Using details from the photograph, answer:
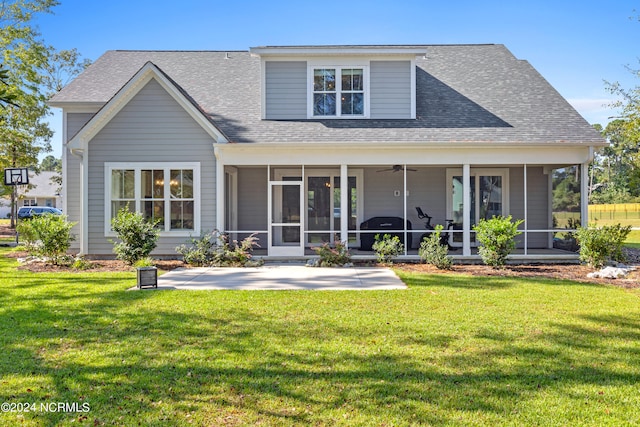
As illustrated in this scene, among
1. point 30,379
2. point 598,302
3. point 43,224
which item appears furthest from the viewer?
point 43,224

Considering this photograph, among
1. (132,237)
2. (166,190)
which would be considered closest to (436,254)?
(166,190)

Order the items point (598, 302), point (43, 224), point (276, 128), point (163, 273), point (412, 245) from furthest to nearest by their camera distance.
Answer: point (412, 245) → point (276, 128) → point (43, 224) → point (163, 273) → point (598, 302)

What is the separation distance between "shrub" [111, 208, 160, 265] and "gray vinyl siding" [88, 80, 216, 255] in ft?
3.46

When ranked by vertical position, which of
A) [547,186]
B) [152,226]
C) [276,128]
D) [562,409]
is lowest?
[562,409]

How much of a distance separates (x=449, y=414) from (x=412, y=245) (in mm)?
10898

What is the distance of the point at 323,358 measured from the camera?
14.6ft

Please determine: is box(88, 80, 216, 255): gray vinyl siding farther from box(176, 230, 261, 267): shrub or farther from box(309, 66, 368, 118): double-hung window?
box(309, 66, 368, 118): double-hung window

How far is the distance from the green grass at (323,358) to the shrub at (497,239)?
3008 mm

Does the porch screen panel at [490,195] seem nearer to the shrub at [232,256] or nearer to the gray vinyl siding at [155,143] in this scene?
the shrub at [232,256]

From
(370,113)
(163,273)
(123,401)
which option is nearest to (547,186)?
(370,113)

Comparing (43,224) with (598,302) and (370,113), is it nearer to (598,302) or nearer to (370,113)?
(370,113)

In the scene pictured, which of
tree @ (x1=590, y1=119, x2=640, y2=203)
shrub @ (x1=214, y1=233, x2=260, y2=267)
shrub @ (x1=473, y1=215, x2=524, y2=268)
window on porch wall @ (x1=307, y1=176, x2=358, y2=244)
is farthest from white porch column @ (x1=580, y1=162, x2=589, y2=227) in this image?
tree @ (x1=590, y1=119, x2=640, y2=203)

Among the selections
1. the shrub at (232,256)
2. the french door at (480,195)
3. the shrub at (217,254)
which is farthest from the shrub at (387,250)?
the french door at (480,195)

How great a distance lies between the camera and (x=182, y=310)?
6.42 m
